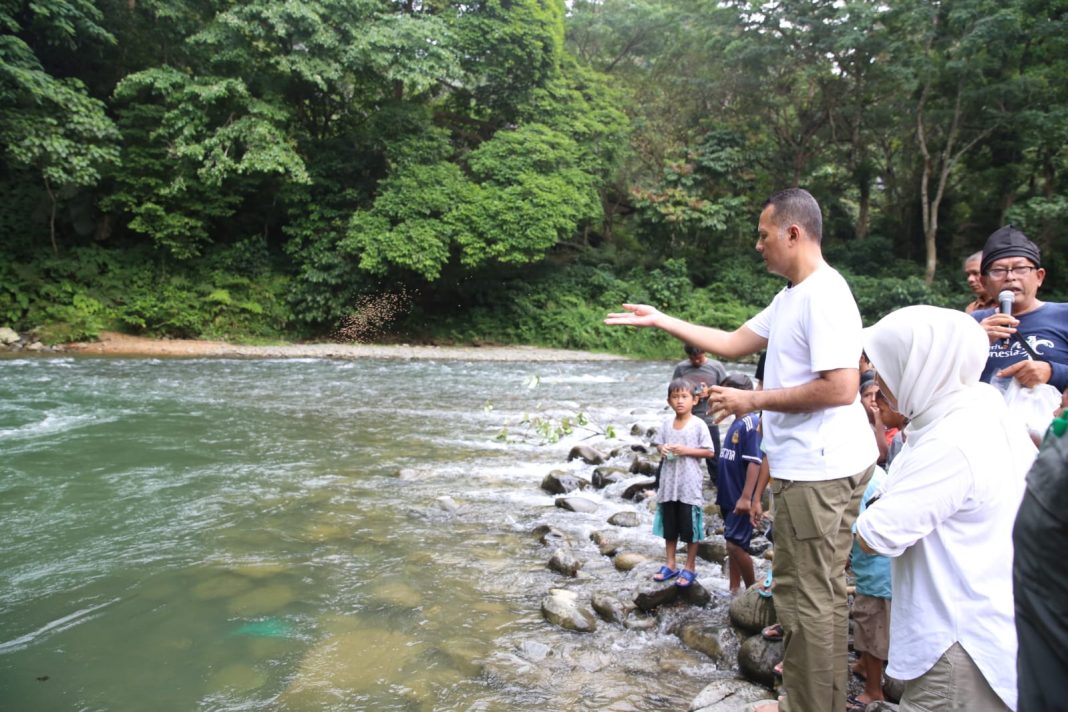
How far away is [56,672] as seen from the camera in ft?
11.6

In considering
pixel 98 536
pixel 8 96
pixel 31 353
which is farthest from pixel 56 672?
pixel 8 96

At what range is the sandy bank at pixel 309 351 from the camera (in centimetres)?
1817

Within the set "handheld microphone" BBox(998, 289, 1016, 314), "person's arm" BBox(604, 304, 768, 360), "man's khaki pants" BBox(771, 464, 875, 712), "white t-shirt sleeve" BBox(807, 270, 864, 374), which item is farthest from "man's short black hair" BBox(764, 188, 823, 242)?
"handheld microphone" BBox(998, 289, 1016, 314)

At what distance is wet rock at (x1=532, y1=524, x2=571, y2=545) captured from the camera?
547 centimetres

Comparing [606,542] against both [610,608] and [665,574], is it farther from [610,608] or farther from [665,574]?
[610,608]

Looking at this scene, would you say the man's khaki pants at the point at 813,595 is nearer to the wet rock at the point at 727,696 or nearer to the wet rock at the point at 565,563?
the wet rock at the point at 727,696

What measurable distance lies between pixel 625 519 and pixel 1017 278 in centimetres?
350

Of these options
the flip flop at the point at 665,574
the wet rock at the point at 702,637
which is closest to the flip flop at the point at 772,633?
the wet rock at the point at 702,637

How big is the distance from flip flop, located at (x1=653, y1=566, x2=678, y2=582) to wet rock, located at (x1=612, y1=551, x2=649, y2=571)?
49 centimetres

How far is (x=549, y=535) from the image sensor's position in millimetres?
5559

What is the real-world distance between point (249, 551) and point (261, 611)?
105cm

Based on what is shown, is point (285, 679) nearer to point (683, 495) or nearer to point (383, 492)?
point (683, 495)

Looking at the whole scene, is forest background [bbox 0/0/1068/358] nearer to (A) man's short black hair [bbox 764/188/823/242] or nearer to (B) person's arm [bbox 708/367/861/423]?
(A) man's short black hair [bbox 764/188/823/242]

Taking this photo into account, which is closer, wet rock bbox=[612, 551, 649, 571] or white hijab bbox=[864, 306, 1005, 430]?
white hijab bbox=[864, 306, 1005, 430]
